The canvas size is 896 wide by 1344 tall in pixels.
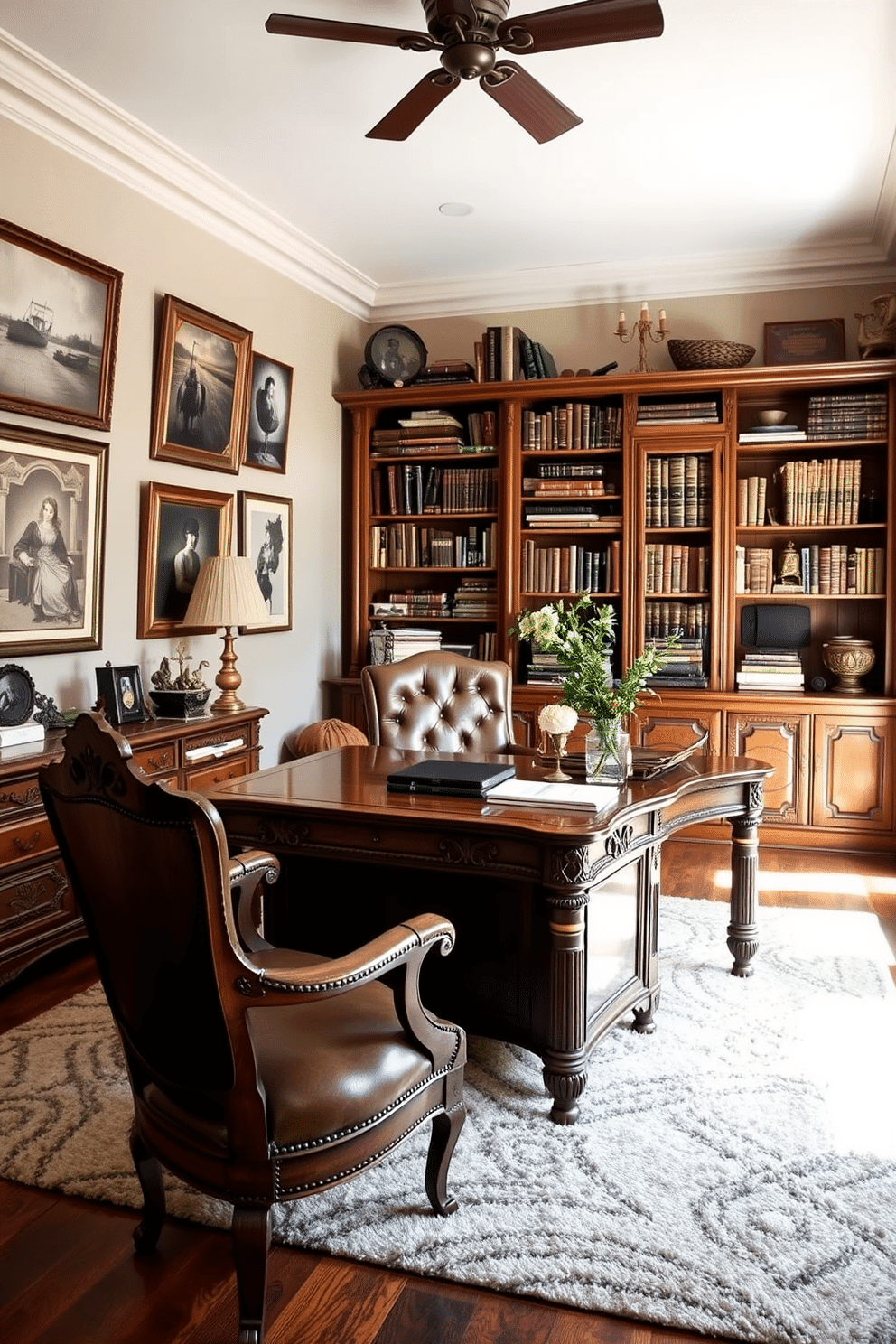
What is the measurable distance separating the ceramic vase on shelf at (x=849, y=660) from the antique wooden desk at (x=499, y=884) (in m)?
2.17

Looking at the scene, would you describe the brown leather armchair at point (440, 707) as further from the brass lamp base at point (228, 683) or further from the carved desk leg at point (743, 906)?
the carved desk leg at point (743, 906)

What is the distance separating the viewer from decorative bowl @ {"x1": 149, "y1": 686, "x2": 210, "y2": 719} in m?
3.90

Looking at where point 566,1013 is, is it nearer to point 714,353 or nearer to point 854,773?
point 854,773

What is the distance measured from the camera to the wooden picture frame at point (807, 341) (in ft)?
16.8

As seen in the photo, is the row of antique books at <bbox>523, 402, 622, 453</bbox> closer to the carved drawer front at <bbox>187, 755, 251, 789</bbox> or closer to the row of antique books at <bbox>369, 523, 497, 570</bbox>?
the row of antique books at <bbox>369, 523, 497, 570</bbox>

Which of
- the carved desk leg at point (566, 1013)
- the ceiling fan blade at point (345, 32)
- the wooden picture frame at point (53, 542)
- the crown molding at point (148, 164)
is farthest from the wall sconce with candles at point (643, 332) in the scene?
the carved desk leg at point (566, 1013)

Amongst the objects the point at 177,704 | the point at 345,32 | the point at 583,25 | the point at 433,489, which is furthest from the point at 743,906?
the point at 433,489

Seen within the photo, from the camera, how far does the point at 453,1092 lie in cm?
198

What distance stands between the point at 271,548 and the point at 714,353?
239 centimetres

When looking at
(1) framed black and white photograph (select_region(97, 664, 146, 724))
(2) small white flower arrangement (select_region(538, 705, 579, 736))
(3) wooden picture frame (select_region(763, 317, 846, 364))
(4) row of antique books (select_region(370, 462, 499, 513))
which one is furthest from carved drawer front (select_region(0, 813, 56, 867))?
(3) wooden picture frame (select_region(763, 317, 846, 364))

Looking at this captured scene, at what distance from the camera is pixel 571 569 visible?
5359mm

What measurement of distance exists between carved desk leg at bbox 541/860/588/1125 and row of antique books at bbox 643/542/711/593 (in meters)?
3.16

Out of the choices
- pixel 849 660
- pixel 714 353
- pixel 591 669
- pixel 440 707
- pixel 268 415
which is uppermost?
pixel 714 353

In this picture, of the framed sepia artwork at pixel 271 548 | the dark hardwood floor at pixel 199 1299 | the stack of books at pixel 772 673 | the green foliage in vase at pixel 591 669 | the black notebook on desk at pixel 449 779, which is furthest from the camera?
the stack of books at pixel 772 673
